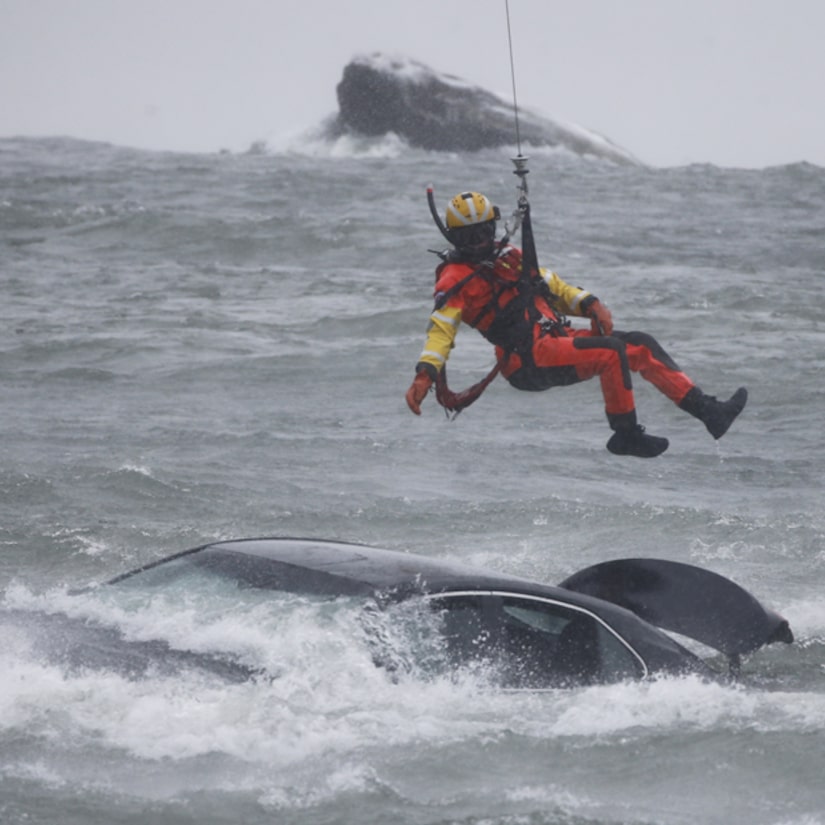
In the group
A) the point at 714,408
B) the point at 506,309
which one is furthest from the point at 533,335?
the point at 714,408

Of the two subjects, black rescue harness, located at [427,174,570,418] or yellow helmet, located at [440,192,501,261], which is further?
black rescue harness, located at [427,174,570,418]

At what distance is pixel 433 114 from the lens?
7031 cm

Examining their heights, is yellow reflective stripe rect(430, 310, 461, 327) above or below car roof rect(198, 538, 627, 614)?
above

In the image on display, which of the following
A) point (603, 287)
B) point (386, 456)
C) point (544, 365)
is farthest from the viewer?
point (603, 287)

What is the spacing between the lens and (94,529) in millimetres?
13227

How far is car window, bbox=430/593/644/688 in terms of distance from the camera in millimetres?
7359

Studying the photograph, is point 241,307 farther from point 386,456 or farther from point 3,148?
point 3,148

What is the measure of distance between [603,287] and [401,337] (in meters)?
5.94

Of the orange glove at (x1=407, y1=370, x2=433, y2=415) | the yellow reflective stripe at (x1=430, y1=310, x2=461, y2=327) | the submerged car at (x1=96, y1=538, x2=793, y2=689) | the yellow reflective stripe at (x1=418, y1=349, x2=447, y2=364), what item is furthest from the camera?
the yellow reflective stripe at (x1=430, y1=310, x2=461, y2=327)

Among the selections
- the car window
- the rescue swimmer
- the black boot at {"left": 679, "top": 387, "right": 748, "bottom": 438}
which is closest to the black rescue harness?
the rescue swimmer

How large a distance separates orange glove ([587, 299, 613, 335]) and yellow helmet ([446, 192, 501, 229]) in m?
0.87

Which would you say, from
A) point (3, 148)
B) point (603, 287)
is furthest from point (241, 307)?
point (3, 148)

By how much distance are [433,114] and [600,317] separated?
61.4 m

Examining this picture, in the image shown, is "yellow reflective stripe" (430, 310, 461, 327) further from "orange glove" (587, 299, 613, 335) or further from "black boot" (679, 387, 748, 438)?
"black boot" (679, 387, 748, 438)
